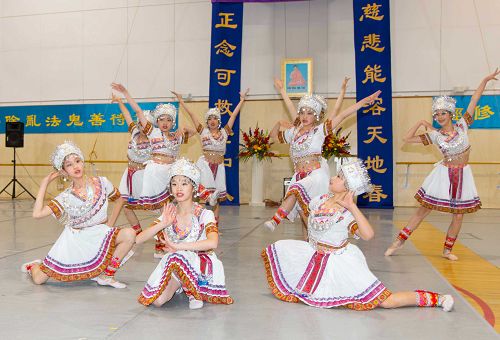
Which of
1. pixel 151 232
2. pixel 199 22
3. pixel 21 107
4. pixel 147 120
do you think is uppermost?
pixel 199 22

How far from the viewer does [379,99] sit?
10.2 m

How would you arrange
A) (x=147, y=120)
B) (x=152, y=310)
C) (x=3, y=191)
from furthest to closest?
(x=3, y=191) → (x=147, y=120) → (x=152, y=310)

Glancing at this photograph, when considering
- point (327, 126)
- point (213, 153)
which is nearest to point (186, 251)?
point (327, 126)

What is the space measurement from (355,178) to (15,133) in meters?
11.0

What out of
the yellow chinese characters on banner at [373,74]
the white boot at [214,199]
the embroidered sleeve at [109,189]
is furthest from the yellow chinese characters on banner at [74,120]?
the embroidered sleeve at [109,189]

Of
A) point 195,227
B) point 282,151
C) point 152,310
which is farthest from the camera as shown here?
point 282,151

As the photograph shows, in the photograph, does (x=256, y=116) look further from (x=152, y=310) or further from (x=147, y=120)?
(x=152, y=310)

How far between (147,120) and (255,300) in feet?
8.97

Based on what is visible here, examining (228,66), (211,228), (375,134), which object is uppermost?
(228,66)

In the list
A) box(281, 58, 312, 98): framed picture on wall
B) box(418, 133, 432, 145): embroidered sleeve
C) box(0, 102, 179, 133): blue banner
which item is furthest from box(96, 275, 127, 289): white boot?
box(0, 102, 179, 133): blue banner

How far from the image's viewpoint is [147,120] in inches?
207

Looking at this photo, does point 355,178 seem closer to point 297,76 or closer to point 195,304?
point 195,304

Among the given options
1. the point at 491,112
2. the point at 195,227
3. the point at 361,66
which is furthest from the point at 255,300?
the point at 491,112

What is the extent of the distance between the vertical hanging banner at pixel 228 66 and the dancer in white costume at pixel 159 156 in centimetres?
A: 541
